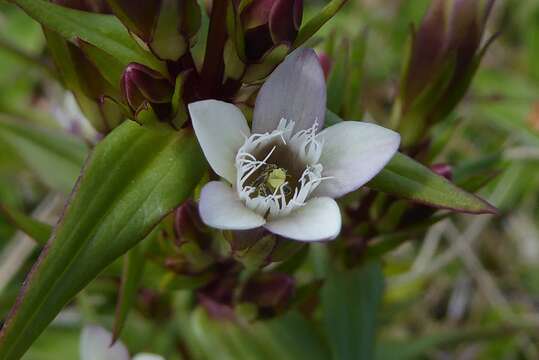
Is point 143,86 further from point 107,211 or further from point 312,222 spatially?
point 312,222

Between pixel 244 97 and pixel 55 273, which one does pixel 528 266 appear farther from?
pixel 55 273

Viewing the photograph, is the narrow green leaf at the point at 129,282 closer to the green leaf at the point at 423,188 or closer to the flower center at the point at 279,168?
the flower center at the point at 279,168

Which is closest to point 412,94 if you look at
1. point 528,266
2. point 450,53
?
point 450,53

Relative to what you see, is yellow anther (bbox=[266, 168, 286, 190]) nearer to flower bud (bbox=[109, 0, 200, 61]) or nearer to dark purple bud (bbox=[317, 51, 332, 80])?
flower bud (bbox=[109, 0, 200, 61])

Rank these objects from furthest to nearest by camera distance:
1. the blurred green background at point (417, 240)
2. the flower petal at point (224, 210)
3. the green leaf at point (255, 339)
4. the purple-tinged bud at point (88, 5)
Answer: the blurred green background at point (417, 240) → the green leaf at point (255, 339) → the purple-tinged bud at point (88, 5) → the flower petal at point (224, 210)

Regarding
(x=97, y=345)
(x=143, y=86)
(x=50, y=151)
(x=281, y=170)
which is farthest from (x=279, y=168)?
(x=50, y=151)

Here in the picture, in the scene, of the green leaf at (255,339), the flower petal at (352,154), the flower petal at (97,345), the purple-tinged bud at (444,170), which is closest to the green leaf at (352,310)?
the green leaf at (255,339)
